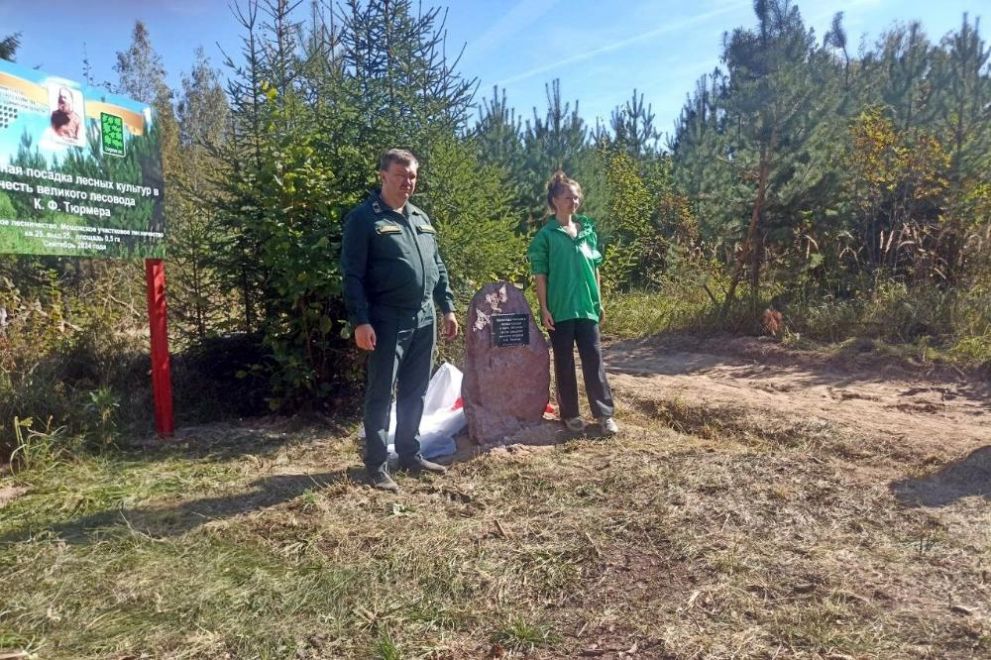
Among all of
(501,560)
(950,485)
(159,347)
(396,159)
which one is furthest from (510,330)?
(950,485)

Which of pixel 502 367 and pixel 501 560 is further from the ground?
pixel 502 367

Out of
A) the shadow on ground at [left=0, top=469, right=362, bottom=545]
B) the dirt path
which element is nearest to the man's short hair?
the shadow on ground at [left=0, top=469, right=362, bottom=545]

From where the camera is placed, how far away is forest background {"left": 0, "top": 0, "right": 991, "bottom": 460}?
5332 millimetres

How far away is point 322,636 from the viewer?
2615 mm

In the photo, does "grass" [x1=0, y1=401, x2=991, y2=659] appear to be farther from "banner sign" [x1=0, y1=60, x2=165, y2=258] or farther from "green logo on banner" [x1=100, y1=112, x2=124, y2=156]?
"green logo on banner" [x1=100, y1=112, x2=124, y2=156]

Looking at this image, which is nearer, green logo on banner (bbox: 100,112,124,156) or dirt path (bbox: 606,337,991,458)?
green logo on banner (bbox: 100,112,124,156)

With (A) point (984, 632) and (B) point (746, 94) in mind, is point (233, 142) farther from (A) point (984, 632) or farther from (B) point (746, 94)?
(B) point (746, 94)

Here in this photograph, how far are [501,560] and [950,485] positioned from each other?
250 centimetres

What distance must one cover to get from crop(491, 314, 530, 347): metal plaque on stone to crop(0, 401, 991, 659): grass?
2.91 ft

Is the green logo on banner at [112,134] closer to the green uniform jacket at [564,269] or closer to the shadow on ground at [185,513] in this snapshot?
the shadow on ground at [185,513]

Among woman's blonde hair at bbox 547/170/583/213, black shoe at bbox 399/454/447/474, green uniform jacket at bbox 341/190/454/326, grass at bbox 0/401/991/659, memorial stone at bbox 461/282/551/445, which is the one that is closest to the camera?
grass at bbox 0/401/991/659

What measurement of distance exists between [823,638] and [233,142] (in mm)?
5048

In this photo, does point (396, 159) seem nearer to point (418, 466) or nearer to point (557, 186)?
point (557, 186)

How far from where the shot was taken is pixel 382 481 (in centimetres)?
408
